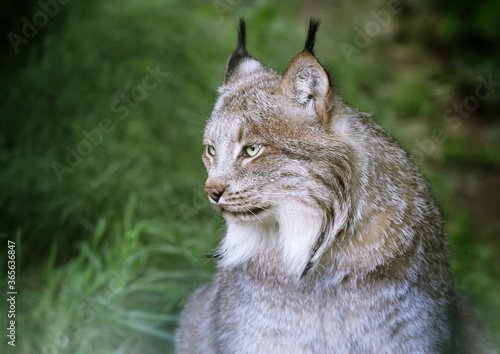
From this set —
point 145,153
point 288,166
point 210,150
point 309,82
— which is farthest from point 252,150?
point 145,153

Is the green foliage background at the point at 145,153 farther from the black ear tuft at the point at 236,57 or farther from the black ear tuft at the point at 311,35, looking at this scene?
the black ear tuft at the point at 311,35

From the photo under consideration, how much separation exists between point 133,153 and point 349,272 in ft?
10.8

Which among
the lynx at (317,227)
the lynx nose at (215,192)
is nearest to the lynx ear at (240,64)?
the lynx at (317,227)

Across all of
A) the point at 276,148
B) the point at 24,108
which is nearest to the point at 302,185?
the point at 276,148

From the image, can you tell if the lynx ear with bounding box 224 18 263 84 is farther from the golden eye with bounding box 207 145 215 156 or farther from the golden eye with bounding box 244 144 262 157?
the golden eye with bounding box 244 144 262 157

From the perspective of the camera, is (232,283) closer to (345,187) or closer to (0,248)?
(345,187)

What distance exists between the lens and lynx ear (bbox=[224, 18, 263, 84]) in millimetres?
4281

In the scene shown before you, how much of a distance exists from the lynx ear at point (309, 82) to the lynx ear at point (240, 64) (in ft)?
2.10

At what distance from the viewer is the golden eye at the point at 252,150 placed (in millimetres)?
3596

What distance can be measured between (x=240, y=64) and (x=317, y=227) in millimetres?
1308

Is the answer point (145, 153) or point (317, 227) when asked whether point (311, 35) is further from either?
point (145, 153)

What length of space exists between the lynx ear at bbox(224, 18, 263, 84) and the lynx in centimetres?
33

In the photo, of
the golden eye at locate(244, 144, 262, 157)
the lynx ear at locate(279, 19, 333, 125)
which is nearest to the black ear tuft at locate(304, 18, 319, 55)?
the lynx ear at locate(279, 19, 333, 125)

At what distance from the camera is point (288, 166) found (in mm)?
3543
